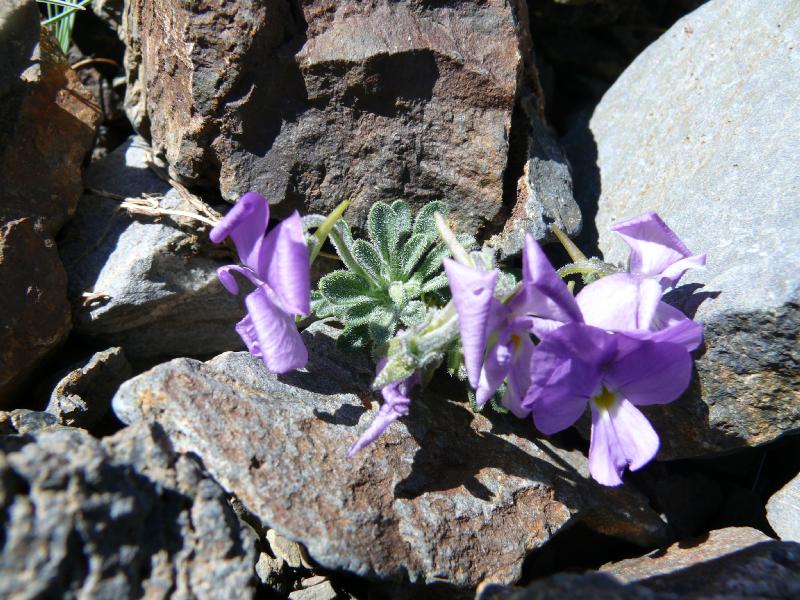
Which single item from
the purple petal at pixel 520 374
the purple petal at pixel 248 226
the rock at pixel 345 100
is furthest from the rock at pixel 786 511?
the purple petal at pixel 248 226

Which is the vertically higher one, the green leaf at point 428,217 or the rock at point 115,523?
the green leaf at point 428,217

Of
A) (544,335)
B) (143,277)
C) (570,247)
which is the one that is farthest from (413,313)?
(143,277)

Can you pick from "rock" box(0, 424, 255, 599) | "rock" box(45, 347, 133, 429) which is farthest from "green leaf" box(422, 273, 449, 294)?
"rock" box(45, 347, 133, 429)

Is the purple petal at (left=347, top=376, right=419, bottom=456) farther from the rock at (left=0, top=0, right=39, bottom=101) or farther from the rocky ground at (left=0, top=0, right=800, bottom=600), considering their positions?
the rock at (left=0, top=0, right=39, bottom=101)

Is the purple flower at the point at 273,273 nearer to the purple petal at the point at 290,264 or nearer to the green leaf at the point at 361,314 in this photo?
the purple petal at the point at 290,264

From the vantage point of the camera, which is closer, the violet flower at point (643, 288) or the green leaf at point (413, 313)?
the violet flower at point (643, 288)

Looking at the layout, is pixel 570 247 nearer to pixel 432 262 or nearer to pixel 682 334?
pixel 432 262

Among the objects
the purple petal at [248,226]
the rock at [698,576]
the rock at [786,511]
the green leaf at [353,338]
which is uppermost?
the purple petal at [248,226]
